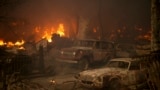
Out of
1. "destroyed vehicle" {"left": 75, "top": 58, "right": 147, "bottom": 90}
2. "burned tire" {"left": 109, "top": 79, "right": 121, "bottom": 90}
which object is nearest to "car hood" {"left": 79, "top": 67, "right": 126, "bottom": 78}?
"destroyed vehicle" {"left": 75, "top": 58, "right": 147, "bottom": 90}

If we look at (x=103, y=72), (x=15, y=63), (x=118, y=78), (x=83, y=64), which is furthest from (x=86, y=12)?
(x=118, y=78)

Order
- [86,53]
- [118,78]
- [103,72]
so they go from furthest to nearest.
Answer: [86,53] → [103,72] → [118,78]

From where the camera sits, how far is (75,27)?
3089 cm

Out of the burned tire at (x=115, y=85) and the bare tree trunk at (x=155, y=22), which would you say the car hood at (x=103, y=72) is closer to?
the burned tire at (x=115, y=85)

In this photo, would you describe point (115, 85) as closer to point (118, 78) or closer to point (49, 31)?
point (118, 78)

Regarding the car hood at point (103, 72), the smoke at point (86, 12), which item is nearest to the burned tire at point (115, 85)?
the car hood at point (103, 72)

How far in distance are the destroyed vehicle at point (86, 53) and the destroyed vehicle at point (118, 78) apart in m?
5.36

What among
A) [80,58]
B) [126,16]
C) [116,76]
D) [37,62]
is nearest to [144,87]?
[116,76]

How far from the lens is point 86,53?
18.3 meters

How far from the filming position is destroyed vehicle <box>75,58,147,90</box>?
11.9 meters

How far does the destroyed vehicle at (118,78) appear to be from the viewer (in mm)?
11906

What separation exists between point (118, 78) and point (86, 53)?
6.42 meters

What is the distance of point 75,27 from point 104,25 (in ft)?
14.0

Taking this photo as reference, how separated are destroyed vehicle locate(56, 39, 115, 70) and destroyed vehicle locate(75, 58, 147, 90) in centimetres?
536
